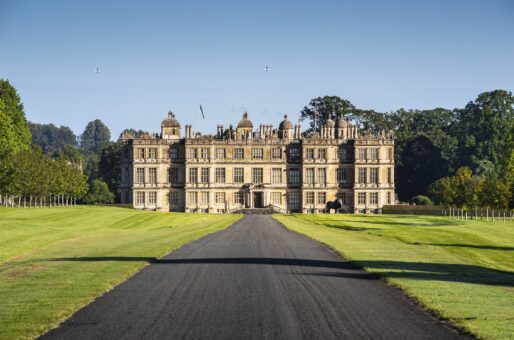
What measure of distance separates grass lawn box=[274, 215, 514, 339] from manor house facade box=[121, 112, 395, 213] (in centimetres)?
6422

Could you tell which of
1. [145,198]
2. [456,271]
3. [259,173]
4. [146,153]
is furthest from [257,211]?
[456,271]

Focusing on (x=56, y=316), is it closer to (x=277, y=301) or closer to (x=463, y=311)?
(x=277, y=301)

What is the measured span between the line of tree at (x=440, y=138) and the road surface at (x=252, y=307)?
322 feet

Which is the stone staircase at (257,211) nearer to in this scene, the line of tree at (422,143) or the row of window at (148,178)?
the row of window at (148,178)

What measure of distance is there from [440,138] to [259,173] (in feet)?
145

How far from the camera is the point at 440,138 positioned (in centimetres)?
15275

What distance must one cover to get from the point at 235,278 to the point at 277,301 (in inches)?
211

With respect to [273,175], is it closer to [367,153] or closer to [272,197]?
[272,197]

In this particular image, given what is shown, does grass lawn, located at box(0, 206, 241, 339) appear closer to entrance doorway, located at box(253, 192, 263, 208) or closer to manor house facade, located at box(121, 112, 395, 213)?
manor house facade, located at box(121, 112, 395, 213)

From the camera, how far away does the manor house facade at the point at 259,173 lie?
123562 mm

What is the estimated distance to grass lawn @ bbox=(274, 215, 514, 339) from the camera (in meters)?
20.0

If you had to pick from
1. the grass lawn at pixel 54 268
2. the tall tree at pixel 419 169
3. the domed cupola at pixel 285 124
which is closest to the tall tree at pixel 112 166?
the domed cupola at pixel 285 124

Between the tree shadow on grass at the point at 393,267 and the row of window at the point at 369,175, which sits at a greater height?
the row of window at the point at 369,175

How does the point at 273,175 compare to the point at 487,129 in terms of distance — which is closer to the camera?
the point at 273,175
